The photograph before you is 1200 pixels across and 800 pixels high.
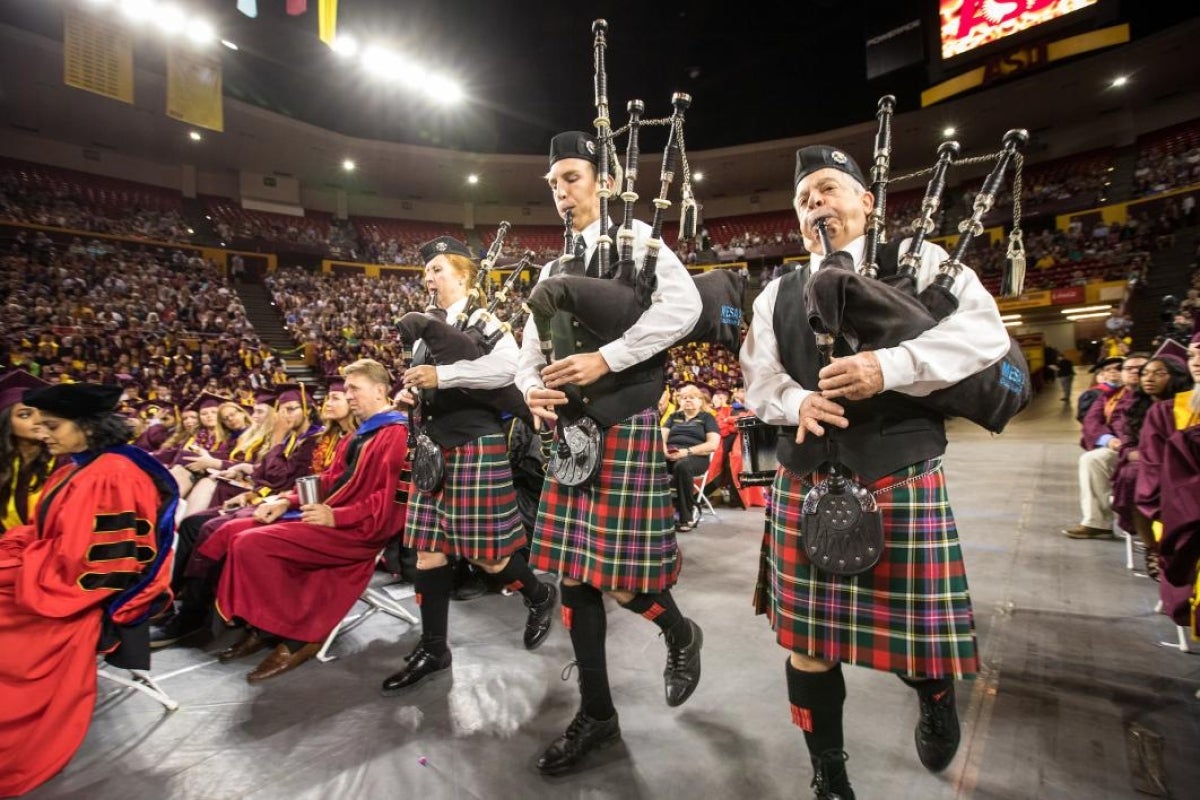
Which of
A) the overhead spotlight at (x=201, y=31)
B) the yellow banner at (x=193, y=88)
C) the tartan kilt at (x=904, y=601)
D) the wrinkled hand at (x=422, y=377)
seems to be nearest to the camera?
the tartan kilt at (x=904, y=601)

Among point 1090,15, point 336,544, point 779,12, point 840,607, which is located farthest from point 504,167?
point 840,607

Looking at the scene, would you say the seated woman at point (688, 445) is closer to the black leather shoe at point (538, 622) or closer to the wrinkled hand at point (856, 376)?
the black leather shoe at point (538, 622)

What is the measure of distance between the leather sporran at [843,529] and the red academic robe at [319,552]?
2122 mm

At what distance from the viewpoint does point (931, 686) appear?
4.16 feet

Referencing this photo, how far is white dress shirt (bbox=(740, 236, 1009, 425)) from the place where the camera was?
1080 mm

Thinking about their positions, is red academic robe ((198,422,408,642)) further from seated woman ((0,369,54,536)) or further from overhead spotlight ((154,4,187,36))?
overhead spotlight ((154,4,187,36))

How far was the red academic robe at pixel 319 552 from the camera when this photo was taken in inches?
96.9

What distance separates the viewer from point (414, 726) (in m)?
1.90

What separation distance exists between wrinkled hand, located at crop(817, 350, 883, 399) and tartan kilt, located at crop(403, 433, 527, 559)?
61.7 inches

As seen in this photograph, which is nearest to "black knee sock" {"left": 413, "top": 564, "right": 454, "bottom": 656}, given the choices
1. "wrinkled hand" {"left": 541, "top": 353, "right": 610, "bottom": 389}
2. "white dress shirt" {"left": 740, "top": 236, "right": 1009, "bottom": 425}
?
"wrinkled hand" {"left": 541, "top": 353, "right": 610, "bottom": 389}

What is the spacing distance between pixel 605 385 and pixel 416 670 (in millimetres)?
1427

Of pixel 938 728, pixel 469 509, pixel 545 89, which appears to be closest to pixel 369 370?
pixel 469 509

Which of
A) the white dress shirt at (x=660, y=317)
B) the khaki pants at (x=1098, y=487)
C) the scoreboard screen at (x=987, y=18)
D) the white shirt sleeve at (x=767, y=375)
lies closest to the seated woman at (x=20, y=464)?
the white dress shirt at (x=660, y=317)

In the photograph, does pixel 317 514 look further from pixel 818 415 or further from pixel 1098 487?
pixel 1098 487
